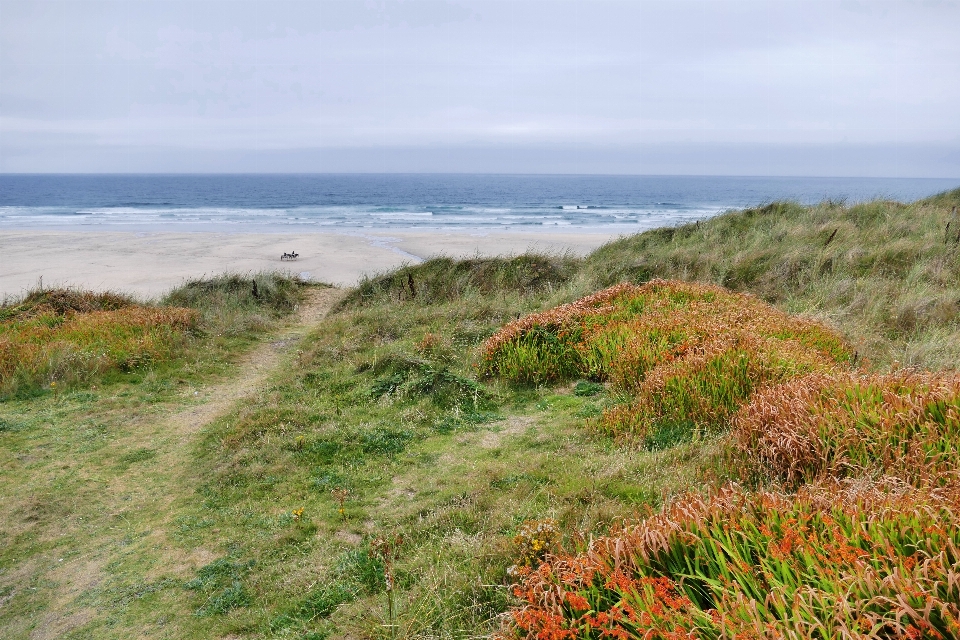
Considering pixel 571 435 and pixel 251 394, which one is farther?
pixel 251 394

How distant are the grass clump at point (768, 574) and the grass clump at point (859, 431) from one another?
20.2 inches

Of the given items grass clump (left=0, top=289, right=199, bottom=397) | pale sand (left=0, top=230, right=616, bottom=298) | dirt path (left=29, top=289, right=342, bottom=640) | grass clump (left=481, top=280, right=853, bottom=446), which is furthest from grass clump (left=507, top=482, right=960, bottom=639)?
pale sand (left=0, top=230, right=616, bottom=298)

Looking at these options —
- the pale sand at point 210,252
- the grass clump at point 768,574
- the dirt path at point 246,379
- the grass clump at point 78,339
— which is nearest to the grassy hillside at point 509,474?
the grass clump at point 768,574

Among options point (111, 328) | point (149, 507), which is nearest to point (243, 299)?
point (111, 328)

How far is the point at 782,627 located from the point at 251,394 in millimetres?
8542

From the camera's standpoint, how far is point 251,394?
9453 mm

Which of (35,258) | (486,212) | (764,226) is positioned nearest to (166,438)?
(764,226)

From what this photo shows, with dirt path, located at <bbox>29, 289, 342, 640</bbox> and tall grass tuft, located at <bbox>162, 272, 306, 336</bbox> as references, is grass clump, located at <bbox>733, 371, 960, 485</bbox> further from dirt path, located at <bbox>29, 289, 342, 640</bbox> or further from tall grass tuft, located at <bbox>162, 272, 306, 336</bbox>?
tall grass tuft, located at <bbox>162, 272, 306, 336</bbox>

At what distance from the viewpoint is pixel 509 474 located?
561cm

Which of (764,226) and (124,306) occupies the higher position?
(764,226)

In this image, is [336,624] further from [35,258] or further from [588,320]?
[35,258]

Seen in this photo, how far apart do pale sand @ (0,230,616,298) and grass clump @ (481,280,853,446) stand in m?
11.1

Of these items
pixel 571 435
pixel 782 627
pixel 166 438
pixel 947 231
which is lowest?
pixel 166 438

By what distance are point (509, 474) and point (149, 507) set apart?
3891mm
